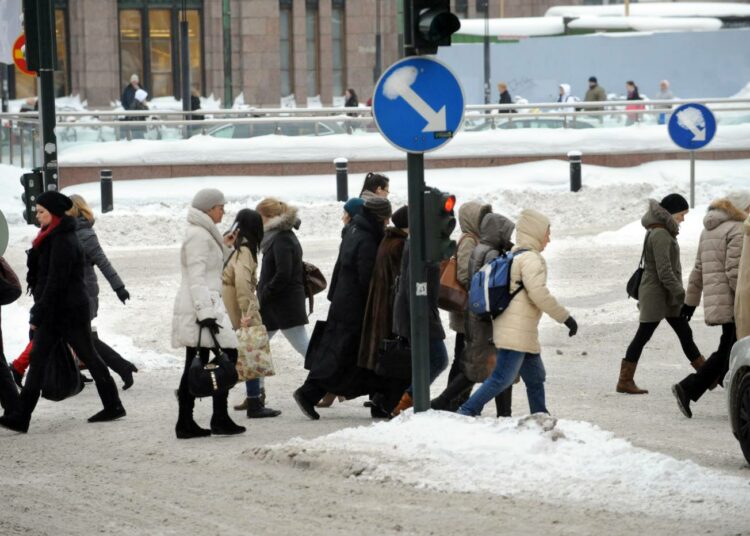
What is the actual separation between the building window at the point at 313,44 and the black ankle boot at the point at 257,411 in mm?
43862

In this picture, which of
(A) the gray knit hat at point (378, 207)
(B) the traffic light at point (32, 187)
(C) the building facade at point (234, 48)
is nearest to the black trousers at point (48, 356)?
(A) the gray knit hat at point (378, 207)

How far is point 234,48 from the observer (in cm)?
5288

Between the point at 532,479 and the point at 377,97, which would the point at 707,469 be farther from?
the point at 377,97

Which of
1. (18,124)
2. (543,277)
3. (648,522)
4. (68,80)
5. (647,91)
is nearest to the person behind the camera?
(648,522)

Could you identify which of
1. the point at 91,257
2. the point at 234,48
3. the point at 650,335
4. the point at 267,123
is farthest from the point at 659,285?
the point at 234,48

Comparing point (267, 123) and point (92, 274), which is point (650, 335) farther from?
point (267, 123)

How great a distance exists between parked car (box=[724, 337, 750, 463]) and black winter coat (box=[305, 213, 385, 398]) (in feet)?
8.76

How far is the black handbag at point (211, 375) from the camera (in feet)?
33.0

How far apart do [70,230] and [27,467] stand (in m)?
1.97

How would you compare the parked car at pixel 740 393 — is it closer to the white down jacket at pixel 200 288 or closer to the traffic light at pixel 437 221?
the traffic light at pixel 437 221

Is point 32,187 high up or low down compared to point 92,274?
up

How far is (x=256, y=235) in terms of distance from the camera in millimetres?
11039

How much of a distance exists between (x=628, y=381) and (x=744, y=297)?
2076mm

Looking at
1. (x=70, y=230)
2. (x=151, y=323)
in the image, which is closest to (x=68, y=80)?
(x=151, y=323)
